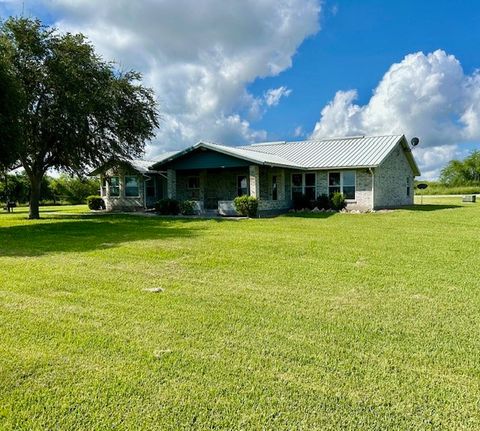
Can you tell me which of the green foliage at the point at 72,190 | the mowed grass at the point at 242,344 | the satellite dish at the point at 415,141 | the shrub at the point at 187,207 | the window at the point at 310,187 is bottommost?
the mowed grass at the point at 242,344

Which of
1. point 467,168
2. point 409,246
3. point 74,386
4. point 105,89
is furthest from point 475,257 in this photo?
point 467,168

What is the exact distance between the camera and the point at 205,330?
4449 millimetres

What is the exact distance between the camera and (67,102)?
19734 mm

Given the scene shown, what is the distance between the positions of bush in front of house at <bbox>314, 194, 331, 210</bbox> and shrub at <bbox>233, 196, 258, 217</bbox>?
4.92 m

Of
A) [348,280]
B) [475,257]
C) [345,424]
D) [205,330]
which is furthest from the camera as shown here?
[475,257]

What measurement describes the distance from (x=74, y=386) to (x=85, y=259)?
19.2 feet

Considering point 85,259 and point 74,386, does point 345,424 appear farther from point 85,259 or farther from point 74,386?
point 85,259

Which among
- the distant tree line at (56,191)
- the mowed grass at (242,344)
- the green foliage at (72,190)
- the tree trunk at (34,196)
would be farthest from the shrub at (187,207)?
the green foliage at (72,190)

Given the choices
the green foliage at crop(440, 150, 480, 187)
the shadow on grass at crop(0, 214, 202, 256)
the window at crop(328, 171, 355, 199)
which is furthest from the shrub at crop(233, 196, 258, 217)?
the green foliage at crop(440, 150, 480, 187)

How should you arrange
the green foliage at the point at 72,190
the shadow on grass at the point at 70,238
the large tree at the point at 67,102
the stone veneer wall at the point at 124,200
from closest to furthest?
the shadow on grass at the point at 70,238
the large tree at the point at 67,102
the stone veneer wall at the point at 124,200
the green foliage at the point at 72,190

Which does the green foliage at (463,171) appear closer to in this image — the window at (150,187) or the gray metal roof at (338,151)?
the gray metal roof at (338,151)

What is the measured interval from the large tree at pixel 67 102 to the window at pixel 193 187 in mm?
4147

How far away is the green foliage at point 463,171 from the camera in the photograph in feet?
272

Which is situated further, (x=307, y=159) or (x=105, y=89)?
(x=307, y=159)
